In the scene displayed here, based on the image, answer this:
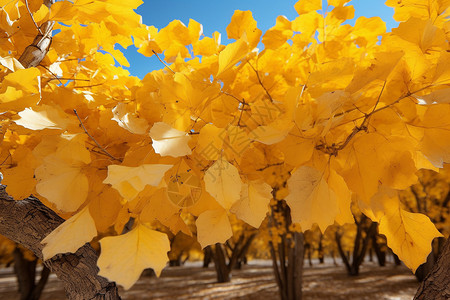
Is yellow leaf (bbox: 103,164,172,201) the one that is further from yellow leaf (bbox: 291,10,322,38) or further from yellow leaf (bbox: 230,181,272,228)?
yellow leaf (bbox: 291,10,322,38)

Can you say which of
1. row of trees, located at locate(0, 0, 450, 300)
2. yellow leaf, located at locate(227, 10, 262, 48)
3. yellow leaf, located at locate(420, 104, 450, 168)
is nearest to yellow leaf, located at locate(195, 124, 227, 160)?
row of trees, located at locate(0, 0, 450, 300)

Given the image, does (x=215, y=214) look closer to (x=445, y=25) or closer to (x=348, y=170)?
(x=348, y=170)

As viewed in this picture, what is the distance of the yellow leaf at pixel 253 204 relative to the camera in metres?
0.41

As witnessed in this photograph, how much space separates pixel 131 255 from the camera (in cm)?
37

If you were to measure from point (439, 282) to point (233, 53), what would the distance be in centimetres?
90

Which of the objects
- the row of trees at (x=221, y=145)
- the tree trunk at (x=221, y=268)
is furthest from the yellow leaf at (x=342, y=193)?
the tree trunk at (x=221, y=268)

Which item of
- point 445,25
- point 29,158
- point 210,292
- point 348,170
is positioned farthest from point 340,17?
point 210,292

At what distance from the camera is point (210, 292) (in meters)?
9.73

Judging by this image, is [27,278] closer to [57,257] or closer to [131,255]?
[57,257]

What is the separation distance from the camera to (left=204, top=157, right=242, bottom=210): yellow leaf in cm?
36

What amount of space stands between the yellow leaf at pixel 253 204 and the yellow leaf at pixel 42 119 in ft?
0.93

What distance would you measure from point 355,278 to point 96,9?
1387cm

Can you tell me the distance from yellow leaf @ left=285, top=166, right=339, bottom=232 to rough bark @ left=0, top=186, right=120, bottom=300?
82cm

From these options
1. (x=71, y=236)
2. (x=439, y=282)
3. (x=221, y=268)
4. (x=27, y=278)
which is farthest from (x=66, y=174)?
(x=221, y=268)
